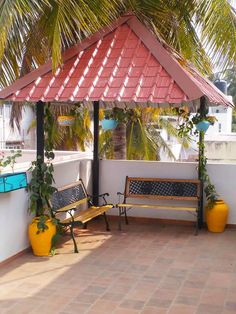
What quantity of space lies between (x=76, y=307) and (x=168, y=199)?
148 inches

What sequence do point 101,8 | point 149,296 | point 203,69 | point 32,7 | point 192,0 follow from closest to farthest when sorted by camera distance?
point 149,296, point 32,7, point 101,8, point 192,0, point 203,69

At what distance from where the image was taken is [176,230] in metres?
8.09

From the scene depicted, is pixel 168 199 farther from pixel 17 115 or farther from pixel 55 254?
pixel 17 115

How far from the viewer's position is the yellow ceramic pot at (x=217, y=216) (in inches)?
307

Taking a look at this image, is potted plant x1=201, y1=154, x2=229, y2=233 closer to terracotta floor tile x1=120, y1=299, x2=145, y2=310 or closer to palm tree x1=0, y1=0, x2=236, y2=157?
palm tree x1=0, y1=0, x2=236, y2=157

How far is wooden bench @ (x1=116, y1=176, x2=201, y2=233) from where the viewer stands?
26.3ft

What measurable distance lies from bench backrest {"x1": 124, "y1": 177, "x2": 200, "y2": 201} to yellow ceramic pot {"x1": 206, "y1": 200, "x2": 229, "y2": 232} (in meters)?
0.35

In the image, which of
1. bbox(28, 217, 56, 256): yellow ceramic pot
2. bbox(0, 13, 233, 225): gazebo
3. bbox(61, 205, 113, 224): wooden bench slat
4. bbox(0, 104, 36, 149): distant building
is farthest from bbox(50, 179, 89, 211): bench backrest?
bbox(0, 104, 36, 149): distant building

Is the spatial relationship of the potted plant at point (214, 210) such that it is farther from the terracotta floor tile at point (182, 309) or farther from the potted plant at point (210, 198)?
the terracotta floor tile at point (182, 309)

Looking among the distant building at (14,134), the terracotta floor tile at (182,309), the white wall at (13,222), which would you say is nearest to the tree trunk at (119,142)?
the white wall at (13,222)

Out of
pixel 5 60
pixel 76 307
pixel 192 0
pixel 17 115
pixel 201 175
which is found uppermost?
pixel 192 0

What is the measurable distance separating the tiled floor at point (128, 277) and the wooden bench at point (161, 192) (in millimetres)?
621

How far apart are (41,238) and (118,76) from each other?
104 inches

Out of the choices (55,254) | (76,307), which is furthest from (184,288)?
(55,254)
